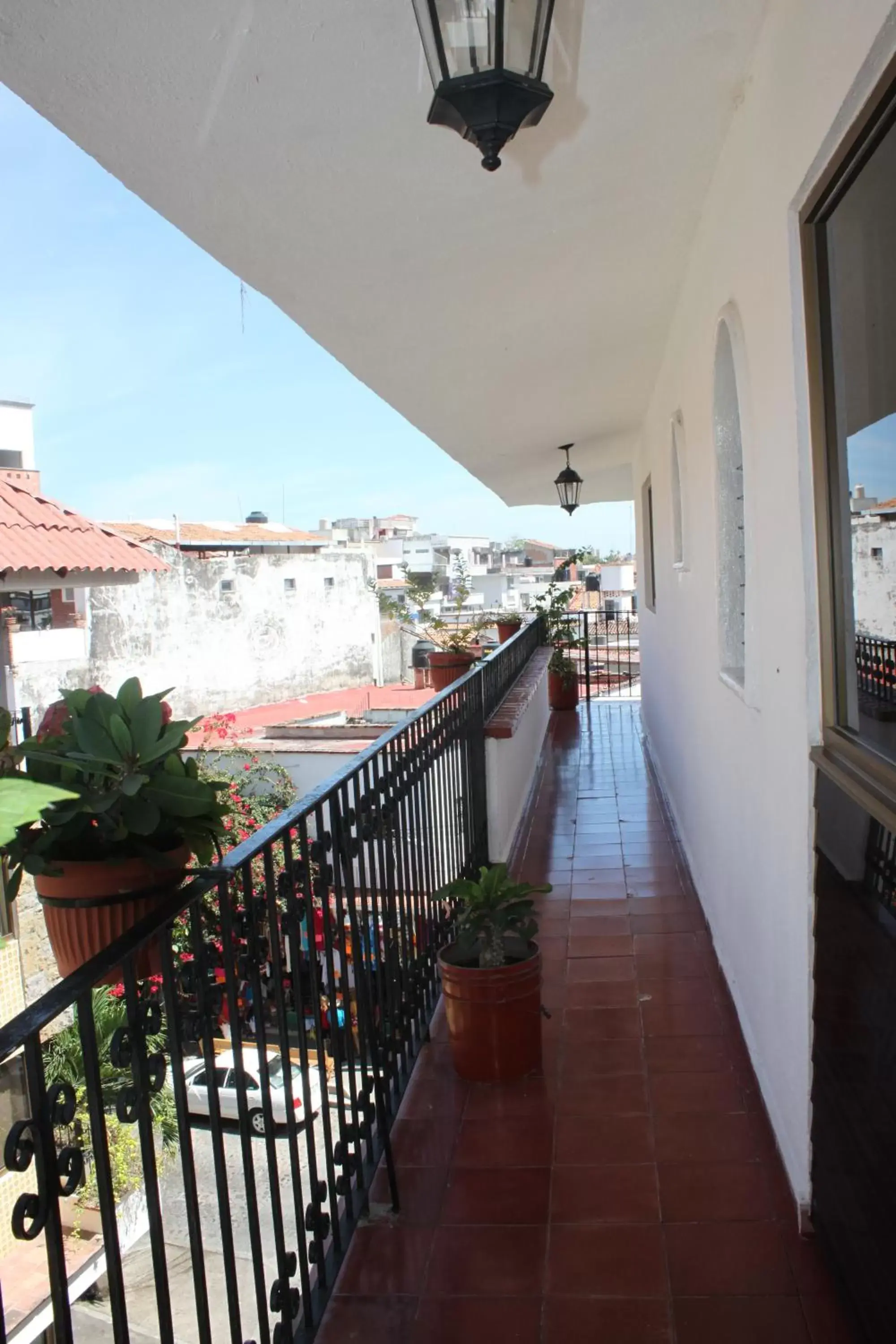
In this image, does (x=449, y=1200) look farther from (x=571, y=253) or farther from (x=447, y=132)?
(x=571, y=253)

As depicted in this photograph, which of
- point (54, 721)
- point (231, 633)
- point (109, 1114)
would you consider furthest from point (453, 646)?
point (231, 633)

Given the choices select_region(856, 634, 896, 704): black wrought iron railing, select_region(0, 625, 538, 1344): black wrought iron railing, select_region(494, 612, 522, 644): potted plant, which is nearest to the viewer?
select_region(0, 625, 538, 1344): black wrought iron railing

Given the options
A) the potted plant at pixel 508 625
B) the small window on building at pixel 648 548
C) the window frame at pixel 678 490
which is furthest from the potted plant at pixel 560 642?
the window frame at pixel 678 490

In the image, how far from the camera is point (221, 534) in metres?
A: 30.3

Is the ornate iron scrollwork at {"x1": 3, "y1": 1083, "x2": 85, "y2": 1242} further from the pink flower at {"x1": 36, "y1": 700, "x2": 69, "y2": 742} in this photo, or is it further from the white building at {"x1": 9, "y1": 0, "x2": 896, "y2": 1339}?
the white building at {"x1": 9, "y1": 0, "x2": 896, "y2": 1339}

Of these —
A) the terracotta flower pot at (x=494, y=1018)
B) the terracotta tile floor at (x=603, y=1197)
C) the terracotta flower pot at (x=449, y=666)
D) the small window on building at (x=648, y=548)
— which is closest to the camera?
the terracotta tile floor at (x=603, y=1197)

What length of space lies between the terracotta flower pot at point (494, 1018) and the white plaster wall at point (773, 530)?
0.63m

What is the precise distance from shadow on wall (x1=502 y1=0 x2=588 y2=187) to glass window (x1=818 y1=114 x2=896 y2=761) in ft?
2.25

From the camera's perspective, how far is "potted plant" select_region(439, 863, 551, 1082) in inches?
107

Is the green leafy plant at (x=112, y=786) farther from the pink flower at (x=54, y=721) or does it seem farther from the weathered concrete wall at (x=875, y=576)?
the weathered concrete wall at (x=875, y=576)

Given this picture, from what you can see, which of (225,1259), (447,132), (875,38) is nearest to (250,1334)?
(225,1259)

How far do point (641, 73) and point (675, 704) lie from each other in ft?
12.4

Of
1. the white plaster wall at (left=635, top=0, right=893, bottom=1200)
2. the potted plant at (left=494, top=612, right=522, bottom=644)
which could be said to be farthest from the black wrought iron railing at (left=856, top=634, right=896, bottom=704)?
the potted plant at (left=494, top=612, right=522, bottom=644)

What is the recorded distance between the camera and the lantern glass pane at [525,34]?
1639 mm
